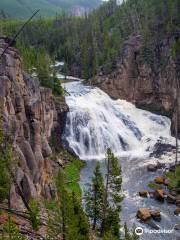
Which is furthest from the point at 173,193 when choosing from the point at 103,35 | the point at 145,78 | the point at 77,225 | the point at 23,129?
the point at 103,35

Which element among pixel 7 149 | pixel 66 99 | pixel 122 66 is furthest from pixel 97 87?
pixel 7 149

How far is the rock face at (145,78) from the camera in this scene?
8362 centimetres

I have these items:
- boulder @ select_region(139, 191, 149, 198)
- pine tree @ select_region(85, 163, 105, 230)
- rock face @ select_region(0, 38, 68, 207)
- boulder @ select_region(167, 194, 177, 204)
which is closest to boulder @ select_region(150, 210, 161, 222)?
boulder @ select_region(167, 194, 177, 204)

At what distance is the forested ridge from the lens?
90.1 metres

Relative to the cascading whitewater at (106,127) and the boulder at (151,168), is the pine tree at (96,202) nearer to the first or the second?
the boulder at (151,168)

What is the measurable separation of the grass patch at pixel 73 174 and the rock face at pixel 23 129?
6.26 m

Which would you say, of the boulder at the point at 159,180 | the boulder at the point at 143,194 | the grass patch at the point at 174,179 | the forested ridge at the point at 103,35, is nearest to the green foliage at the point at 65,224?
the boulder at the point at 143,194

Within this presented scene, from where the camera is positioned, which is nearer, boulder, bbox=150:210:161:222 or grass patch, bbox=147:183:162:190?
boulder, bbox=150:210:161:222

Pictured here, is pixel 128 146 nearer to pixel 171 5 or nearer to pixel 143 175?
pixel 143 175

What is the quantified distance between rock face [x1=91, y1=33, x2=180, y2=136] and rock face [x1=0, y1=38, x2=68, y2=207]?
41592mm

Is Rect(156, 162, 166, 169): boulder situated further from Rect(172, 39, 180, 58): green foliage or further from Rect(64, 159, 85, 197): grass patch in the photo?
Rect(172, 39, 180, 58): green foliage

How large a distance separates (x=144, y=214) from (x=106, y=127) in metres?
32.1

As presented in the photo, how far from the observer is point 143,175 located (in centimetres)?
5625

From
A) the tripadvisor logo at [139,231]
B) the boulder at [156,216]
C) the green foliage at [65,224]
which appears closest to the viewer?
the green foliage at [65,224]
